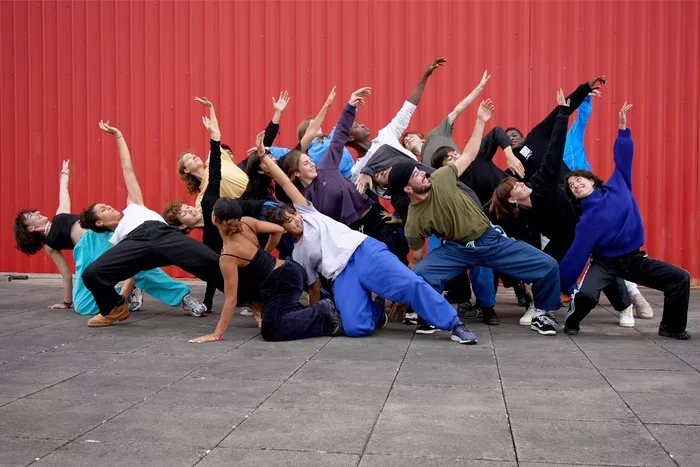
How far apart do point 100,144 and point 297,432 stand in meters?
7.04

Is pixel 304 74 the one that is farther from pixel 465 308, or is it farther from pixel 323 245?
pixel 323 245

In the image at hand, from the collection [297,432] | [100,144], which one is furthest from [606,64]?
[297,432]

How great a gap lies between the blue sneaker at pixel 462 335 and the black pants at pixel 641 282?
820 mm

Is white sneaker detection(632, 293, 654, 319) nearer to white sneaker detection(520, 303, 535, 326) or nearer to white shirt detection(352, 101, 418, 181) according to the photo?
white sneaker detection(520, 303, 535, 326)

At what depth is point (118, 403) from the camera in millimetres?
3877

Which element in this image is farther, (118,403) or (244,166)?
(244,166)

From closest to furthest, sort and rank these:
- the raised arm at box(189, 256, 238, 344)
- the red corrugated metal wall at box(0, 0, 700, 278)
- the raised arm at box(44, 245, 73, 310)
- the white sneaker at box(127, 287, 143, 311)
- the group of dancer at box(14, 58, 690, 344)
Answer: the raised arm at box(189, 256, 238, 344)
the group of dancer at box(14, 58, 690, 344)
the raised arm at box(44, 245, 73, 310)
the white sneaker at box(127, 287, 143, 311)
the red corrugated metal wall at box(0, 0, 700, 278)

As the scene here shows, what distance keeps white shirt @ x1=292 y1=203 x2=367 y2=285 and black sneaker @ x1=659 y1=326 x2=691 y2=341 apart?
2.17 metres

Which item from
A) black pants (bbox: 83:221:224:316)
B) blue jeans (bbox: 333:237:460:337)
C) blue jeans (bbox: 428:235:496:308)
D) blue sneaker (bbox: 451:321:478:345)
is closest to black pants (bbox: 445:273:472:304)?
blue jeans (bbox: 428:235:496:308)

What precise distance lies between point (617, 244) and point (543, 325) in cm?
77

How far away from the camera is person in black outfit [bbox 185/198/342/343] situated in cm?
563

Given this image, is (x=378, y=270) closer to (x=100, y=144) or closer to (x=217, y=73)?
(x=217, y=73)

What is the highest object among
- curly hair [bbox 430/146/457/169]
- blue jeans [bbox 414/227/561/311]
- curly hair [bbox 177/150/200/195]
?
curly hair [bbox 430/146/457/169]

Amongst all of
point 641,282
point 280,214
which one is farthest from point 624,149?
point 280,214
